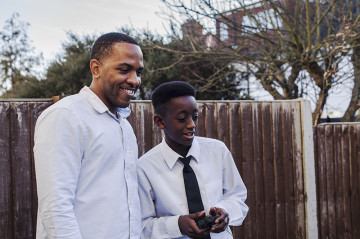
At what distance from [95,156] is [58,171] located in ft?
0.73

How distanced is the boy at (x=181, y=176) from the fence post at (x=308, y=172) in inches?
98.6

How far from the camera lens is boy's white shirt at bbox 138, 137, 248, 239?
2312 mm

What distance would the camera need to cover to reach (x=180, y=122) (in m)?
2.38

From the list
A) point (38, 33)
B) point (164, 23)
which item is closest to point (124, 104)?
point (164, 23)

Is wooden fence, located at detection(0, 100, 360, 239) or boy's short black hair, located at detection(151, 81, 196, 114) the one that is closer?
boy's short black hair, located at detection(151, 81, 196, 114)

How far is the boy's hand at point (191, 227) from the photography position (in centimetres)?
206

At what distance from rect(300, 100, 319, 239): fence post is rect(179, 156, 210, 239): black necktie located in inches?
108

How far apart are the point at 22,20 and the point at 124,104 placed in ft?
72.6

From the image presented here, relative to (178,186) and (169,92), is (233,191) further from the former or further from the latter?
(169,92)

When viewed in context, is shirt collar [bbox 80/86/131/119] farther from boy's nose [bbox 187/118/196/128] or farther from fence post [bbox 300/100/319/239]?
fence post [bbox 300/100/319/239]

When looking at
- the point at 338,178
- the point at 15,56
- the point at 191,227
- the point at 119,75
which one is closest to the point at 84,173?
the point at 119,75

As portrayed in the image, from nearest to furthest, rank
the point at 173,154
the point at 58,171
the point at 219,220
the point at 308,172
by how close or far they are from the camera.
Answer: the point at 58,171, the point at 219,220, the point at 173,154, the point at 308,172

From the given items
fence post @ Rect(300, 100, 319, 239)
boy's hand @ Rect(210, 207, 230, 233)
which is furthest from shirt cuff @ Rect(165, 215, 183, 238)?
fence post @ Rect(300, 100, 319, 239)

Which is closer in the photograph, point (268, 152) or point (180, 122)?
point (180, 122)
